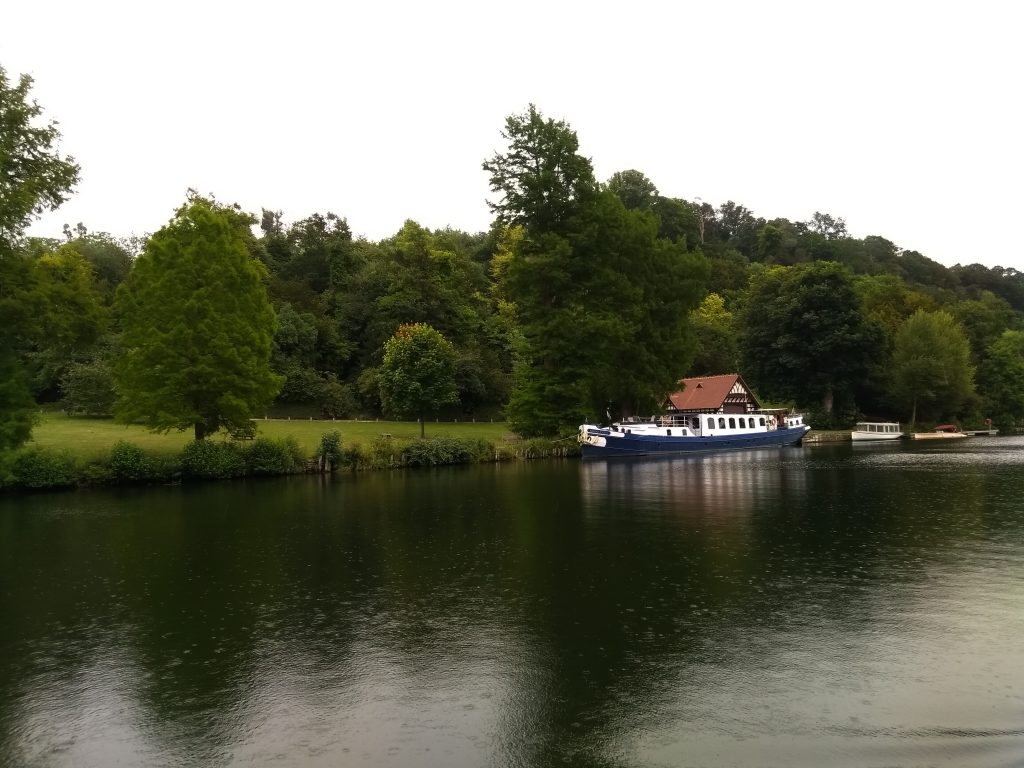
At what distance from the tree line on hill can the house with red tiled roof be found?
3656 mm

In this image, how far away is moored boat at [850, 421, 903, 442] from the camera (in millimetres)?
68375

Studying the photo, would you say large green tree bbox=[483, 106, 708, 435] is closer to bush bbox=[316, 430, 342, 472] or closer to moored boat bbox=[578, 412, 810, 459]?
moored boat bbox=[578, 412, 810, 459]

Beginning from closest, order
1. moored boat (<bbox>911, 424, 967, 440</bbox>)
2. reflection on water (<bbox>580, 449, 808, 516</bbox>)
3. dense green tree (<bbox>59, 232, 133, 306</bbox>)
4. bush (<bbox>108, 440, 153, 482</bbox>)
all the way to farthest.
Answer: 1. reflection on water (<bbox>580, 449, 808, 516</bbox>)
2. bush (<bbox>108, 440, 153, 482</bbox>)
3. moored boat (<bbox>911, 424, 967, 440</bbox>)
4. dense green tree (<bbox>59, 232, 133, 306</bbox>)

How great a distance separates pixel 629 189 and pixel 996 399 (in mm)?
62102

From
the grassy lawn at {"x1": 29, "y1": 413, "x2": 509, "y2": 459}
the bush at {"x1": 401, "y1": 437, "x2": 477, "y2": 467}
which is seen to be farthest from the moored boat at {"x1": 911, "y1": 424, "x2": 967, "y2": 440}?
the bush at {"x1": 401, "y1": 437, "x2": 477, "y2": 467}

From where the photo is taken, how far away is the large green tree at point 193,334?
37000mm

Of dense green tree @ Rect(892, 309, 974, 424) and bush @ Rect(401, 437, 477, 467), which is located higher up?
dense green tree @ Rect(892, 309, 974, 424)

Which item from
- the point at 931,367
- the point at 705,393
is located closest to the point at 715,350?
the point at 705,393

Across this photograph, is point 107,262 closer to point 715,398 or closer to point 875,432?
point 715,398

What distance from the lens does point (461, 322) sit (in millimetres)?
74125

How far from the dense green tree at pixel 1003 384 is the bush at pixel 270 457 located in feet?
263

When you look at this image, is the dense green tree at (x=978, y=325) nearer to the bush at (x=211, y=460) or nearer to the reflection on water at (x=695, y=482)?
the reflection on water at (x=695, y=482)

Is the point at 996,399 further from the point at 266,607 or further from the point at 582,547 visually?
the point at 266,607

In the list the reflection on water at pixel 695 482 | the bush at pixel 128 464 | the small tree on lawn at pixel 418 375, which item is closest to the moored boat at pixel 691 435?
the reflection on water at pixel 695 482
